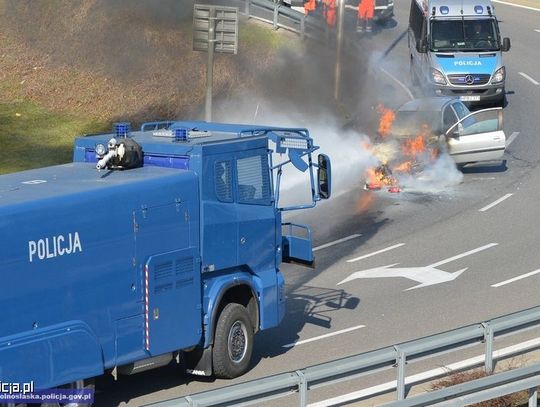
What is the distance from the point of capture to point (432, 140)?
27094 millimetres

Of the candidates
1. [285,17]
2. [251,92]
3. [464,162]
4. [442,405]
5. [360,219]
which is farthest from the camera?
[285,17]

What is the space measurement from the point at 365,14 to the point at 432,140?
58.1 feet

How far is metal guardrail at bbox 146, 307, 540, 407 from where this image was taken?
33.0 ft

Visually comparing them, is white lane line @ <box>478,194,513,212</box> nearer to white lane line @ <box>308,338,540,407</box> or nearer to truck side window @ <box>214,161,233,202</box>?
white lane line @ <box>308,338,540,407</box>

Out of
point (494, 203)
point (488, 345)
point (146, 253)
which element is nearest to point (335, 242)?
point (494, 203)

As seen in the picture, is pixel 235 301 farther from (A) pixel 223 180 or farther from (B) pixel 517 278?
(B) pixel 517 278

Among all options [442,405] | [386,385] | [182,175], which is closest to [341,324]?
[386,385]

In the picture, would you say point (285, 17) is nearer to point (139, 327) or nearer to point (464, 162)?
point (464, 162)

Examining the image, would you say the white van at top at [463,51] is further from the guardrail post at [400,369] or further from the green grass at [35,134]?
the guardrail post at [400,369]

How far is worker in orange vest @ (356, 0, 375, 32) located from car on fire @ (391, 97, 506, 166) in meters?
16.1

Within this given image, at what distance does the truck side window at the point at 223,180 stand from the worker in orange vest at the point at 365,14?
30.8 metres

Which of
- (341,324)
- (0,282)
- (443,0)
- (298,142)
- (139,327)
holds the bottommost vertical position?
(341,324)

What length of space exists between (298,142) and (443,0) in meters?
21.3

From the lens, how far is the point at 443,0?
114 ft
